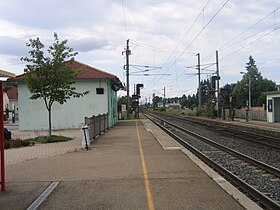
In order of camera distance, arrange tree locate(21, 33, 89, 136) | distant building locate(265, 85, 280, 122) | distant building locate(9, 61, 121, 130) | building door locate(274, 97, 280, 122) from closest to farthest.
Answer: tree locate(21, 33, 89, 136), distant building locate(9, 61, 121, 130), distant building locate(265, 85, 280, 122), building door locate(274, 97, 280, 122)

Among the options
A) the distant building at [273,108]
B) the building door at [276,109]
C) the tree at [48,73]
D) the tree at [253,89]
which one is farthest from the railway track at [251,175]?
the tree at [253,89]

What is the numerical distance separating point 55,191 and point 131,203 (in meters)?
1.99

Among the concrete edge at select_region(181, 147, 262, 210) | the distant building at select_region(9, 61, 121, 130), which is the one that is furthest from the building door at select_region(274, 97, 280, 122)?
the concrete edge at select_region(181, 147, 262, 210)

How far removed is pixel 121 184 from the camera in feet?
29.2

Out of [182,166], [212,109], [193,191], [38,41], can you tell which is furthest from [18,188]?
[212,109]

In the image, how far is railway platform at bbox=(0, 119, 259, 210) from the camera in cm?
712

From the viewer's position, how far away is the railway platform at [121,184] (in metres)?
7.12

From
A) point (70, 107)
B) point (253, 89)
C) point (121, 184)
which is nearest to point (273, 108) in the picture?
point (70, 107)

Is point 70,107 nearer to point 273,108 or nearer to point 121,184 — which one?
point 273,108

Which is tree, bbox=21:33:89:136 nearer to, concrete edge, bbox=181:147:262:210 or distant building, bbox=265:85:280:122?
concrete edge, bbox=181:147:262:210

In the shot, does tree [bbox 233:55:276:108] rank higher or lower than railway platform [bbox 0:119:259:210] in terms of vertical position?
higher

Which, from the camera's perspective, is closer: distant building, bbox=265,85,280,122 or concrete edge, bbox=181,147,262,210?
concrete edge, bbox=181,147,262,210

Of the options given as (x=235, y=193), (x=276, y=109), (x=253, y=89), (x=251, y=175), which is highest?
(x=253, y=89)

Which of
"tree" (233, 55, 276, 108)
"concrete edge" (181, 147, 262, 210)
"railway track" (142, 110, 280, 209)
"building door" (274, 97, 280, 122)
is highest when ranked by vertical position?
"tree" (233, 55, 276, 108)
